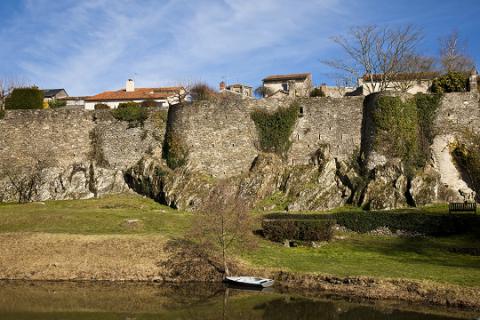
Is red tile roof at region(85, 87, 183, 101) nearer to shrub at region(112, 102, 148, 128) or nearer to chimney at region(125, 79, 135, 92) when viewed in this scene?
chimney at region(125, 79, 135, 92)

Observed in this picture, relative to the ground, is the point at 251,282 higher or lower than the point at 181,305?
higher

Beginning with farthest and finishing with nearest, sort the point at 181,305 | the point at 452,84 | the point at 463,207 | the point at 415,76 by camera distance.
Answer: the point at 415,76 → the point at 452,84 → the point at 463,207 → the point at 181,305

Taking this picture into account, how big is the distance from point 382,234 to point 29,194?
29085 mm

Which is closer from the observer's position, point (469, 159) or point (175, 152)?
point (469, 159)

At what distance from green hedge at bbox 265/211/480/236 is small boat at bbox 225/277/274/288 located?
34.4ft

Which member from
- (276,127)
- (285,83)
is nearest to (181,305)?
(276,127)

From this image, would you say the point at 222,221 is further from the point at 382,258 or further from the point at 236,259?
the point at 382,258

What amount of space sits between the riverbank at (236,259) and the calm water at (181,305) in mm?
1359

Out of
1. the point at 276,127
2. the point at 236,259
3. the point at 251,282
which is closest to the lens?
the point at 251,282

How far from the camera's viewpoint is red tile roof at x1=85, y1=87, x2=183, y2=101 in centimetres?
7282

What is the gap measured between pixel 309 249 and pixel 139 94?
50079mm

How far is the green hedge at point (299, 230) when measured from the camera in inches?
1222

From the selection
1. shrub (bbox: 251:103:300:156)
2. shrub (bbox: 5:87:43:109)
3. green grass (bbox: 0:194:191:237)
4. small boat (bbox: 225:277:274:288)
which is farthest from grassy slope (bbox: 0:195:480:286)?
shrub (bbox: 5:87:43:109)

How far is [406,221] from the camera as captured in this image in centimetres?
3275
